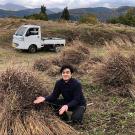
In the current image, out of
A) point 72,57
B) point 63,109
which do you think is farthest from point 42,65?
point 63,109

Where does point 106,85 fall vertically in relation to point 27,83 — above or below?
below

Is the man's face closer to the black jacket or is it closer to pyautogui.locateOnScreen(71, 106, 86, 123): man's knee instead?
the black jacket

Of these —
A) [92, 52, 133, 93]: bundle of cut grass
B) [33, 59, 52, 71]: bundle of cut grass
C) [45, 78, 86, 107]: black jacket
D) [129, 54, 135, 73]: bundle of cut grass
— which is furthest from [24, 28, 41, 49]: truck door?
[45, 78, 86, 107]: black jacket

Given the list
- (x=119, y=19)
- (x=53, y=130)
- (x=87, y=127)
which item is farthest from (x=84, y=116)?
(x=119, y=19)

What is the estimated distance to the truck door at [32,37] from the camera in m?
27.2

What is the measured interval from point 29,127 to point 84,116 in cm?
195

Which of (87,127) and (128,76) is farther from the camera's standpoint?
(128,76)

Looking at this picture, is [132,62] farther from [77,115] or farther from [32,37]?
[32,37]

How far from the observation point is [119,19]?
227 ft

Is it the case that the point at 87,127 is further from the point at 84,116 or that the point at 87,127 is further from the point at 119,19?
the point at 119,19

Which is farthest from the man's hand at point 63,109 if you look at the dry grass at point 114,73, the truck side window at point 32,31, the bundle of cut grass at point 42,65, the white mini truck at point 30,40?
the truck side window at point 32,31

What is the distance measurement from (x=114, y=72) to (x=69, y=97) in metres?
3.66

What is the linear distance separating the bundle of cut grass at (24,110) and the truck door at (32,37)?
61.6 feet

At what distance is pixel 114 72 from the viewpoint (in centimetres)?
1211
